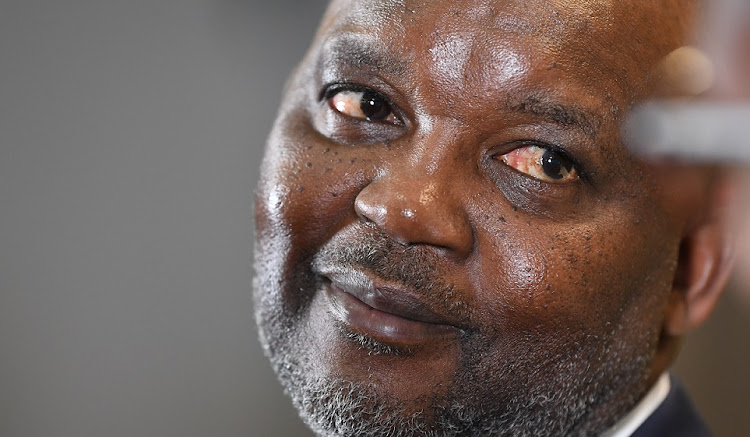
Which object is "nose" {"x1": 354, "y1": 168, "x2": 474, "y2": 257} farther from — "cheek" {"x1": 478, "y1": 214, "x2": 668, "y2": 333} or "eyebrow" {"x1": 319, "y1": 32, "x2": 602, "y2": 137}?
"eyebrow" {"x1": 319, "y1": 32, "x2": 602, "y2": 137}

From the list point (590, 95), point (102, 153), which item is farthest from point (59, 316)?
point (590, 95)

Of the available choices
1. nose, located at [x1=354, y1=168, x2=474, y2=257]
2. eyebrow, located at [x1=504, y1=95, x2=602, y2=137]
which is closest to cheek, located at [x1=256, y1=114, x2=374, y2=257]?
nose, located at [x1=354, y1=168, x2=474, y2=257]

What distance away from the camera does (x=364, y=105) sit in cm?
191

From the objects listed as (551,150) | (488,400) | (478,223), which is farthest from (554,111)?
(488,400)

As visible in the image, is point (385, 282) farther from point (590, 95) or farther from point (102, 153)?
point (102, 153)

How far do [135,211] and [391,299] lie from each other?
2706 mm

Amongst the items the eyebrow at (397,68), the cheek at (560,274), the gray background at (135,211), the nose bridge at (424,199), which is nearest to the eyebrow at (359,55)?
the eyebrow at (397,68)

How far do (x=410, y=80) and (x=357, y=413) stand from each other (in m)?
0.68

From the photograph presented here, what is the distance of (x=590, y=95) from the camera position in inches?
69.9

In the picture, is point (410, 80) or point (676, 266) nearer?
point (410, 80)

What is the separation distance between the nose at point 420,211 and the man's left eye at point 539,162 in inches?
5.9

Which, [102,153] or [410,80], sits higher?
[410,80]

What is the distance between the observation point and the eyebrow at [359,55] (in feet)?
5.99

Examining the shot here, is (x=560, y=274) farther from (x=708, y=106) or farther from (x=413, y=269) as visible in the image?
(x=708, y=106)
